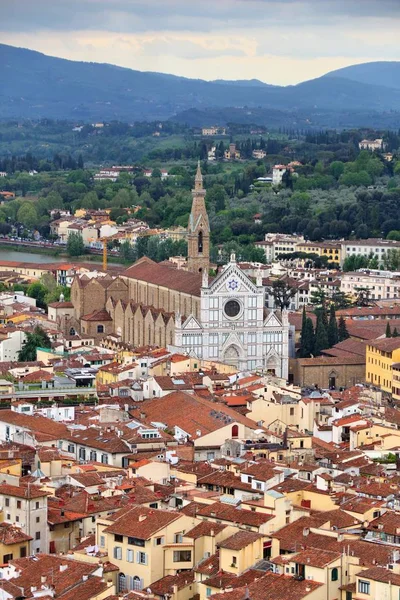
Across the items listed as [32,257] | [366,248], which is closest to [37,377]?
[366,248]

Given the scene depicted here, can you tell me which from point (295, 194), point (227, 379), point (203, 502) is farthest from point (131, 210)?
point (203, 502)

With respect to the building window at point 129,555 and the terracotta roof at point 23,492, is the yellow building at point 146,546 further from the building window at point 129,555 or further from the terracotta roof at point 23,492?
the terracotta roof at point 23,492

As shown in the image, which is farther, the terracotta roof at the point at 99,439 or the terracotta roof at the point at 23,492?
the terracotta roof at the point at 99,439

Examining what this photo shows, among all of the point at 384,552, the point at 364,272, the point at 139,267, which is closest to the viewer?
the point at 384,552

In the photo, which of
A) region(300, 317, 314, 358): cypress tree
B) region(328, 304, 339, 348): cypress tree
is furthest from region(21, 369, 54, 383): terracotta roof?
region(328, 304, 339, 348): cypress tree

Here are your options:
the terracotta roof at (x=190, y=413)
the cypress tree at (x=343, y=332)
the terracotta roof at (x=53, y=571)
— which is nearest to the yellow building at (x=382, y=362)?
the cypress tree at (x=343, y=332)

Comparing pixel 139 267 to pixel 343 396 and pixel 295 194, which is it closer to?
pixel 343 396

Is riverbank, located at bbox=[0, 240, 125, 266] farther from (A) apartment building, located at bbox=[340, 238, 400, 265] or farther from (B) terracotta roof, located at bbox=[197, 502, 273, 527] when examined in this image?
(B) terracotta roof, located at bbox=[197, 502, 273, 527]
